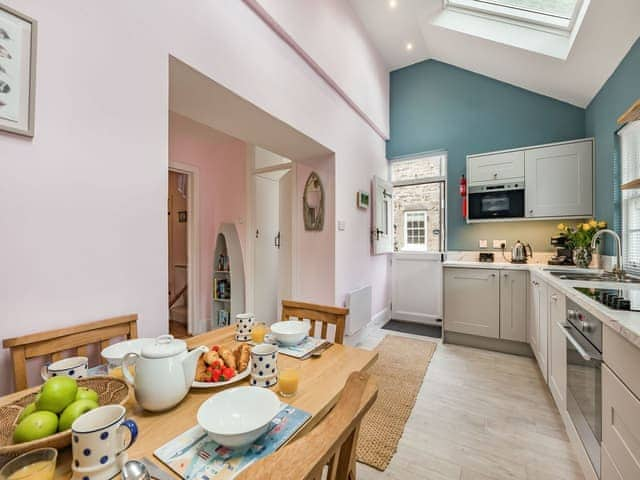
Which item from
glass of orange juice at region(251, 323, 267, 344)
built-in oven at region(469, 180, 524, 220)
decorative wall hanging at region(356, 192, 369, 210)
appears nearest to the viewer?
glass of orange juice at region(251, 323, 267, 344)

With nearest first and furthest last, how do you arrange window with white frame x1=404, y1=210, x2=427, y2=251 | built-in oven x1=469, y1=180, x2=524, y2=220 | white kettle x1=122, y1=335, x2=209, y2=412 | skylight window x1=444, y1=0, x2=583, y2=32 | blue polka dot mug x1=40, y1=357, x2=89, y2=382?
1. white kettle x1=122, y1=335, x2=209, y2=412
2. blue polka dot mug x1=40, y1=357, x2=89, y2=382
3. skylight window x1=444, y1=0, x2=583, y2=32
4. built-in oven x1=469, y1=180, x2=524, y2=220
5. window with white frame x1=404, y1=210, x2=427, y2=251

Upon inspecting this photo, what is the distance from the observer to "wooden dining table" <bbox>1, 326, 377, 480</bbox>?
668mm

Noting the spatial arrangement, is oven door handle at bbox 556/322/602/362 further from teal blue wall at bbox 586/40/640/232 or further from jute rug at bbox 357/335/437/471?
teal blue wall at bbox 586/40/640/232

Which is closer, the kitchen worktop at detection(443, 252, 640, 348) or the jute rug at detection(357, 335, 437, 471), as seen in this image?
the kitchen worktop at detection(443, 252, 640, 348)

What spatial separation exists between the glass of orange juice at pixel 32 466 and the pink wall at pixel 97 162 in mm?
676

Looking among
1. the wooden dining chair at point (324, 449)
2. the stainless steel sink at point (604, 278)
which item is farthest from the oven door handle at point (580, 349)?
the wooden dining chair at point (324, 449)

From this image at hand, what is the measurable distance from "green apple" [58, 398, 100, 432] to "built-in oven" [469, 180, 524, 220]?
3.74m

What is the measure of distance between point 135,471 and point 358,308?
283 cm

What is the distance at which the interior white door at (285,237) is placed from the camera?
3559 mm

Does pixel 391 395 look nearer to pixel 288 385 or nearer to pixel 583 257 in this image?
pixel 288 385

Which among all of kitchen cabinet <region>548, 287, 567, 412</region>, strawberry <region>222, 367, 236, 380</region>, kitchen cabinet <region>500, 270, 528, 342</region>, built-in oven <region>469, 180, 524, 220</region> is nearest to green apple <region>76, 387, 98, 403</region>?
strawberry <region>222, 367, 236, 380</region>

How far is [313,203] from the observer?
10.00 feet

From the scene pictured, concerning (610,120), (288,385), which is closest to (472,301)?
(610,120)

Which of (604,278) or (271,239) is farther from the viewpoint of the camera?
(271,239)
